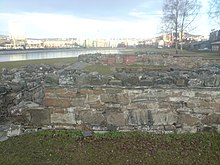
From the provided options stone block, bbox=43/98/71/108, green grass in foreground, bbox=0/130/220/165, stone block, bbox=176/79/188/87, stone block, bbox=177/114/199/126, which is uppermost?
stone block, bbox=176/79/188/87

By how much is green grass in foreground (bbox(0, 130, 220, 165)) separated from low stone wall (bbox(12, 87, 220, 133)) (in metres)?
0.24

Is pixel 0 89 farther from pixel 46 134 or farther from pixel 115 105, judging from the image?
pixel 115 105

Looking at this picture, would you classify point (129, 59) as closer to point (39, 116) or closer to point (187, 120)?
point (187, 120)

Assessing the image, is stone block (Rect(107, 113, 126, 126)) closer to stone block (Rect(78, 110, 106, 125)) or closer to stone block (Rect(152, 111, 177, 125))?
stone block (Rect(78, 110, 106, 125))

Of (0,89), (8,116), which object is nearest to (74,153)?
(8,116)

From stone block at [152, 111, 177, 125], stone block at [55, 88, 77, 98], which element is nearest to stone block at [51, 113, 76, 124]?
stone block at [55, 88, 77, 98]

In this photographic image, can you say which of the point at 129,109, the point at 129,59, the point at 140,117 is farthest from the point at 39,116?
the point at 129,59

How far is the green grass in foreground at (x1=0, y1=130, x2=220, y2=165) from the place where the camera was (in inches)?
135

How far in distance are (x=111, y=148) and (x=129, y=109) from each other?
3.07ft

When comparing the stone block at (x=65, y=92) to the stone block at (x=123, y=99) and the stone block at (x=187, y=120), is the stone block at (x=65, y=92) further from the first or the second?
the stone block at (x=187, y=120)

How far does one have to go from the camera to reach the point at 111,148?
3.78 m

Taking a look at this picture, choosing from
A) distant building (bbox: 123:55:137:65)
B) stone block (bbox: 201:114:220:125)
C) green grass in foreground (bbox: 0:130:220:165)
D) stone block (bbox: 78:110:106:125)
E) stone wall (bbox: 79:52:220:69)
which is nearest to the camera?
green grass in foreground (bbox: 0:130:220:165)

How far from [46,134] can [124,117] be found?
1469 millimetres

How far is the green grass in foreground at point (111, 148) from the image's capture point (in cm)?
343
